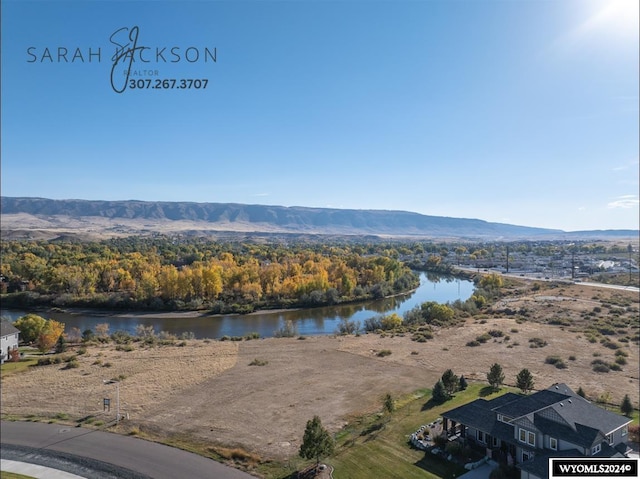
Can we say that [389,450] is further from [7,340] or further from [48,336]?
[7,340]

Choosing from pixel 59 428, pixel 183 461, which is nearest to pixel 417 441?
pixel 183 461

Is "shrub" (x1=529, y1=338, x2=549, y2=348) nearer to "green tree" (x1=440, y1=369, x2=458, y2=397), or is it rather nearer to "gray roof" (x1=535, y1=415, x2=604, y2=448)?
"green tree" (x1=440, y1=369, x2=458, y2=397)

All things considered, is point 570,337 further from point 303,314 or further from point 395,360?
point 303,314

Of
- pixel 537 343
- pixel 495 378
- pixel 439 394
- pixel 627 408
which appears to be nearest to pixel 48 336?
pixel 439 394

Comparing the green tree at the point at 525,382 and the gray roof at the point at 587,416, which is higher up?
the gray roof at the point at 587,416

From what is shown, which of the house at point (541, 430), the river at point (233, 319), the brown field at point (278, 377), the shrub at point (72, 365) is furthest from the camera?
the river at point (233, 319)

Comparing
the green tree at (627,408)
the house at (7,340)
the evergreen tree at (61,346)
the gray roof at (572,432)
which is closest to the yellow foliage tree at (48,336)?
the evergreen tree at (61,346)

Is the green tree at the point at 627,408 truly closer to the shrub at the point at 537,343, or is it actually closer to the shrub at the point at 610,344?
the shrub at the point at 537,343
